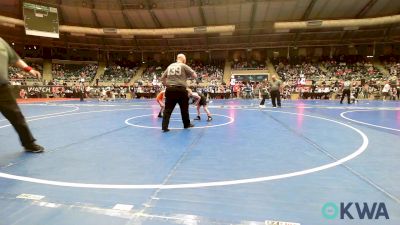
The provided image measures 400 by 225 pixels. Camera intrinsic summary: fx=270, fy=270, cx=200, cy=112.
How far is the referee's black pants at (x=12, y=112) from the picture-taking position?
14.6 ft

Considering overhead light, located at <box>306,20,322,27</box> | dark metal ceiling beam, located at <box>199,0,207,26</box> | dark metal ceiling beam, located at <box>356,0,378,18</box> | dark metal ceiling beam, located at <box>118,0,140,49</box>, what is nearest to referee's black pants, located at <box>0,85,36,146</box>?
dark metal ceiling beam, located at <box>199,0,207,26</box>

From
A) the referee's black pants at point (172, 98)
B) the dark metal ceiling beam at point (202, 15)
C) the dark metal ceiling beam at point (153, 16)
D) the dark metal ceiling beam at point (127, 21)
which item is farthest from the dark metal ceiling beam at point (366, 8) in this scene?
the referee's black pants at point (172, 98)

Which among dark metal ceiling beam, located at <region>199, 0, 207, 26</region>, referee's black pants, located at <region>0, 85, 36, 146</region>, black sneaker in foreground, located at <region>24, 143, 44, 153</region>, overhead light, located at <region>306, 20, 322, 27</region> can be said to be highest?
dark metal ceiling beam, located at <region>199, 0, 207, 26</region>

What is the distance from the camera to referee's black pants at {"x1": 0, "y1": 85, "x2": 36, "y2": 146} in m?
4.45

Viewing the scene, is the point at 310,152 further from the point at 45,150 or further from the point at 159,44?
the point at 159,44

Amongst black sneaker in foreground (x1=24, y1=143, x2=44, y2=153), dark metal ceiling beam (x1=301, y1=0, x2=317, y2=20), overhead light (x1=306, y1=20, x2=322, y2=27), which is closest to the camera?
black sneaker in foreground (x1=24, y1=143, x2=44, y2=153)

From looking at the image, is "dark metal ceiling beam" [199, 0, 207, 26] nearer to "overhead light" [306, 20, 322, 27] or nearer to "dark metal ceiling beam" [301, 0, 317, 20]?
"dark metal ceiling beam" [301, 0, 317, 20]

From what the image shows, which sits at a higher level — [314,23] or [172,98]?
[314,23]

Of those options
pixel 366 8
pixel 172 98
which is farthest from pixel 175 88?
pixel 366 8

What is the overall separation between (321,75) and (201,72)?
15310 mm

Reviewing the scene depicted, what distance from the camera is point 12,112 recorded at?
14.9 feet

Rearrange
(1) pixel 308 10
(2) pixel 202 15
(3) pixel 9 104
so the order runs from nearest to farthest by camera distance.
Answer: (3) pixel 9 104
(1) pixel 308 10
(2) pixel 202 15

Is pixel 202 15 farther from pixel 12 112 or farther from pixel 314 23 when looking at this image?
pixel 12 112

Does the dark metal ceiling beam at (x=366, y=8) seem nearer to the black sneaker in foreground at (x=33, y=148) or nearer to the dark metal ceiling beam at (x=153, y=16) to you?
the dark metal ceiling beam at (x=153, y=16)
